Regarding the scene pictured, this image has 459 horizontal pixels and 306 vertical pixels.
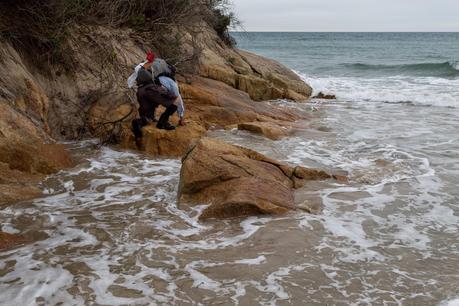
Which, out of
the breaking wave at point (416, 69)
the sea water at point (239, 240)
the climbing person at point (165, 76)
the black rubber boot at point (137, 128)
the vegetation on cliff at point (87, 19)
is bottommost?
the sea water at point (239, 240)

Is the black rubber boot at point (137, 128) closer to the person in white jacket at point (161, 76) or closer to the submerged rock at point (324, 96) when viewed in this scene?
the person in white jacket at point (161, 76)

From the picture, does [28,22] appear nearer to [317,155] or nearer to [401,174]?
[317,155]

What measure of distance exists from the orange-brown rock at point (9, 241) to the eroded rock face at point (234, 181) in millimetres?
1856

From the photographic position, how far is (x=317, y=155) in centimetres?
847

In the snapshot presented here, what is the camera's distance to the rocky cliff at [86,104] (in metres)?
6.61

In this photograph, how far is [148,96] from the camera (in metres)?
8.35

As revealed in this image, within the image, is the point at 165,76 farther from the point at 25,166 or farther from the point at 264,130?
the point at 25,166

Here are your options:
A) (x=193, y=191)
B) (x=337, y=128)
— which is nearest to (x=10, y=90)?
(x=193, y=191)

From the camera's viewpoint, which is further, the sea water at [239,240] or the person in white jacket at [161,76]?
the person in white jacket at [161,76]

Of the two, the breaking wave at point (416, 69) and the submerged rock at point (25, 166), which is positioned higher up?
the breaking wave at point (416, 69)

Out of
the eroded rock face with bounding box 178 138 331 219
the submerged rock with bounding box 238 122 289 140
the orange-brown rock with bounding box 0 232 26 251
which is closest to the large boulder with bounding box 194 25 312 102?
the submerged rock with bounding box 238 122 289 140

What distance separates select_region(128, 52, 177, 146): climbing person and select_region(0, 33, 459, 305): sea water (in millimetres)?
683

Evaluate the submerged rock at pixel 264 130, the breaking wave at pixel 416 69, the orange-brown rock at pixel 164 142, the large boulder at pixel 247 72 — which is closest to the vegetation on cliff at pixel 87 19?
the large boulder at pixel 247 72

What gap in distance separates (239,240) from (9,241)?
2188mm
